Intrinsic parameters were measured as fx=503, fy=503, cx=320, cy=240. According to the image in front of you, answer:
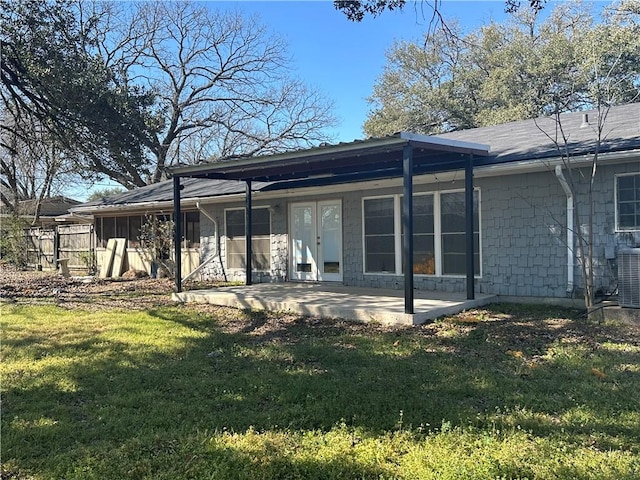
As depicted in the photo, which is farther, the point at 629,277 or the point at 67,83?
the point at 67,83

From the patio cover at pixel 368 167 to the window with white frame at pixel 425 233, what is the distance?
707 millimetres

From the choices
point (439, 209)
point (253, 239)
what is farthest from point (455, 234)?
point (253, 239)

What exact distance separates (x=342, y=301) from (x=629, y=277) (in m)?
4.30

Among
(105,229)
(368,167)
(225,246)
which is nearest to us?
(368,167)

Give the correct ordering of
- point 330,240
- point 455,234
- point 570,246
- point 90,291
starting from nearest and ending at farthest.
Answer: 1. point 570,246
2. point 455,234
3. point 330,240
4. point 90,291

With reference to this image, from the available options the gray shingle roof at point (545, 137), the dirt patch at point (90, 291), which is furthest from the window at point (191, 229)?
the dirt patch at point (90, 291)

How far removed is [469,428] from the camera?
11.7ft

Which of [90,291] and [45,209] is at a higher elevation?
[45,209]

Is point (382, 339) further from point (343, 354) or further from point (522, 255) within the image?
point (522, 255)

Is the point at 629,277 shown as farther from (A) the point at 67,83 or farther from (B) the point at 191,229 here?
(B) the point at 191,229

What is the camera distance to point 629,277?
676 cm

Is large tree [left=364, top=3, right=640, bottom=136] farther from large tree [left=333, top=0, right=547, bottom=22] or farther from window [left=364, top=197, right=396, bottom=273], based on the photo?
large tree [left=333, top=0, right=547, bottom=22]

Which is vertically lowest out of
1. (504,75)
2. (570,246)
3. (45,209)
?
(570,246)

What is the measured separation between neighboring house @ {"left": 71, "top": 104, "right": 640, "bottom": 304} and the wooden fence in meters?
6.60
